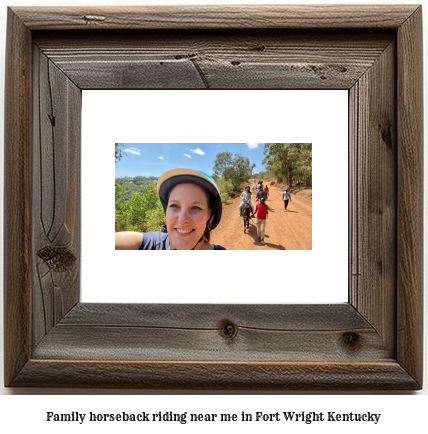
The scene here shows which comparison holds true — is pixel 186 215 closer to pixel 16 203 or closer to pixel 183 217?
pixel 183 217

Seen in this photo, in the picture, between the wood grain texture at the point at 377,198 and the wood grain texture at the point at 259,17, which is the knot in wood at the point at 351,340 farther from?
the wood grain texture at the point at 259,17

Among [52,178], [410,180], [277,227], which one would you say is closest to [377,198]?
[410,180]

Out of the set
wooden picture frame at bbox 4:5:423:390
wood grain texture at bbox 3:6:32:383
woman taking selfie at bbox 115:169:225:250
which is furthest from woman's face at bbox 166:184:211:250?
wood grain texture at bbox 3:6:32:383

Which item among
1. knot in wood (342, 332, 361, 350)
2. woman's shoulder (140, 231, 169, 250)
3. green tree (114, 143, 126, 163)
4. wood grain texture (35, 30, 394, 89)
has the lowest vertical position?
knot in wood (342, 332, 361, 350)

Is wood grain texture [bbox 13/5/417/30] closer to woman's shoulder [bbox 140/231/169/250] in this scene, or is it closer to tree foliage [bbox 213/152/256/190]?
tree foliage [bbox 213/152/256/190]

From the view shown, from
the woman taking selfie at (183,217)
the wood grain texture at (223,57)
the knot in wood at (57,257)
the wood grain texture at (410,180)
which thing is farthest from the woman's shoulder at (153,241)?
the wood grain texture at (410,180)

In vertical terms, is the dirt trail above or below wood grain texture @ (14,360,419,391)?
above
